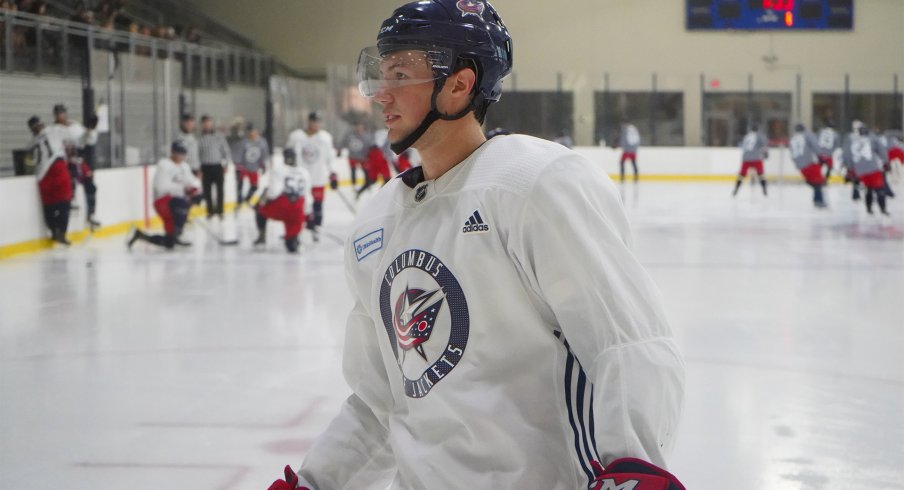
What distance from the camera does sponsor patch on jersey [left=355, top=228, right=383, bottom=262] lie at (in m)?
1.55

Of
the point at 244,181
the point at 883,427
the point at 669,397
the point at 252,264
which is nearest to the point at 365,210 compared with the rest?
the point at 669,397

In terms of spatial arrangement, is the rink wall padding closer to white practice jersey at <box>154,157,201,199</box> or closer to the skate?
the skate

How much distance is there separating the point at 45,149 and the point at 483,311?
33.8 ft

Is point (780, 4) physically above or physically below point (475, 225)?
above

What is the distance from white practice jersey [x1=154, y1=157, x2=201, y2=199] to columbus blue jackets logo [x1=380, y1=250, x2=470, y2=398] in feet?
33.0

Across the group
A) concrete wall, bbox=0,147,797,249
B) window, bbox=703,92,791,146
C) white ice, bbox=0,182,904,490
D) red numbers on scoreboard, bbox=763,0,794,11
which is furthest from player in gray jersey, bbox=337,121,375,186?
white ice, bbox=0,182,904,490

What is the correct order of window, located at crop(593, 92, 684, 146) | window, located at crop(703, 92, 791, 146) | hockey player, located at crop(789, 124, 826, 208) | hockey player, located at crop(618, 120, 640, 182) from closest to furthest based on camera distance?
hockey player, located at crop(789, 124, 826, 208) < hockey player, located at crop(618, 120, 640, 182) < window, located at crop(703, 92, 791, 146) < window, located at crop(593, 92, 684, 146)

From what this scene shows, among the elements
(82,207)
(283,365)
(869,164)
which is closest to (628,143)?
(869,164)

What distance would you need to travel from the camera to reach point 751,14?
23219mm

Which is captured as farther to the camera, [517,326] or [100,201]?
[100,201]

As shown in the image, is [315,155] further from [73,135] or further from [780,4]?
[780,4]

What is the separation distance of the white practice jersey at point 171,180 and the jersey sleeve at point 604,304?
33.6 feet

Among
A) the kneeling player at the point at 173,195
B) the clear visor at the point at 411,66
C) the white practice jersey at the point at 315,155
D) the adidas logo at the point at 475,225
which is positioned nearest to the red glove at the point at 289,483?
the adidas logo at the point at 475,225

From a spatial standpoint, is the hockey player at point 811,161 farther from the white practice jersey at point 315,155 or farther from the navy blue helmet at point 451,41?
the navy blue helmet at point 451,41
